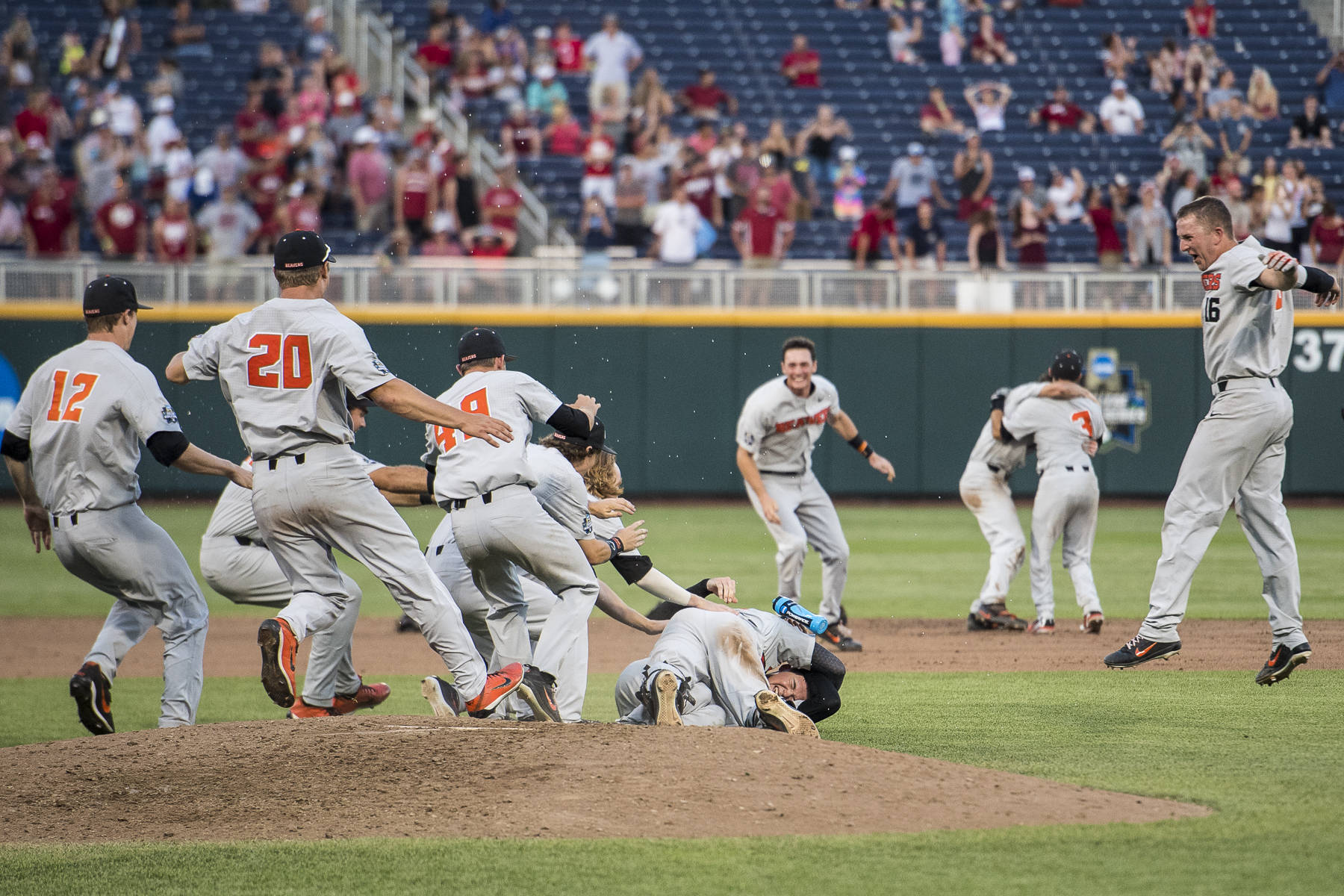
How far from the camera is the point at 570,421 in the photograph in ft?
20.6

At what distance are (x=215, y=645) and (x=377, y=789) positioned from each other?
19.1ft

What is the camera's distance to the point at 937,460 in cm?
1972

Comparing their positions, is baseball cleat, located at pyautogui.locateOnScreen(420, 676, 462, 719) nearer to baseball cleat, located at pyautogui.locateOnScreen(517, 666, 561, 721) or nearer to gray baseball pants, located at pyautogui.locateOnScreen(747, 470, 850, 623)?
baseball cleat, located at pyautogui.locateOnScreen(517, 666, 561, 721)

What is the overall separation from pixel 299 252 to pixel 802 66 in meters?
17.9

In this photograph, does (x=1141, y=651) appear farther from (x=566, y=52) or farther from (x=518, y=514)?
(x=566, y=52)

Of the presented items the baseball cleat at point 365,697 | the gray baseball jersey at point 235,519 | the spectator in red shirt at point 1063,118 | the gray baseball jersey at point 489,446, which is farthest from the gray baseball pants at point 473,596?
the spectator in red shirt at point 1063,118

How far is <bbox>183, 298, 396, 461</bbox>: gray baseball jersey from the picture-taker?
6.05 m

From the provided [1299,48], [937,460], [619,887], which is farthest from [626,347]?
[619,887]

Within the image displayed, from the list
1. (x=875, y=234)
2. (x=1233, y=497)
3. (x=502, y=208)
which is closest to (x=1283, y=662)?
(x=1233, y=497)

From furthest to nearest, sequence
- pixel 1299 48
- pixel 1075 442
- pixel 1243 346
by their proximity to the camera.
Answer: pixel 1299 48, pixel 1075 442, pixel 1243 346

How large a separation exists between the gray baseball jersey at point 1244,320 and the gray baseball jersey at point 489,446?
3.17 m

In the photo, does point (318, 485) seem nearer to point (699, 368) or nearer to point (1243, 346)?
point (1243, 346)

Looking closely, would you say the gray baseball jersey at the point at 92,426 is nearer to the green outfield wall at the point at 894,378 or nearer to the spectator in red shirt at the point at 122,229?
the green outfield wall at the point at 894,378

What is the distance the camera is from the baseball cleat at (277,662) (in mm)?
5734
